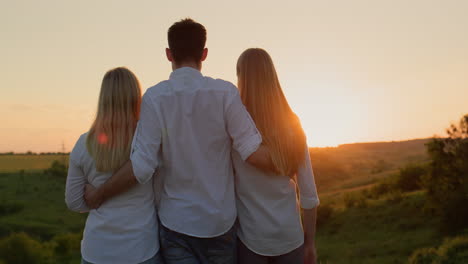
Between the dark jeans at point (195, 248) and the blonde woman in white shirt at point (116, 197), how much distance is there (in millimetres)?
143

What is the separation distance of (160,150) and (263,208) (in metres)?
0.95

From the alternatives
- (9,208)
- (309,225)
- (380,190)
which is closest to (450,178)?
(380,190)

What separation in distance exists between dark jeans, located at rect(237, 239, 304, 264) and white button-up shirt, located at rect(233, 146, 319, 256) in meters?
0.05

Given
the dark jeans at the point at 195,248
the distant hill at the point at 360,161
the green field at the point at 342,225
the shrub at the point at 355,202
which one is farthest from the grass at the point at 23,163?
the dark jeans at the point at 195,248

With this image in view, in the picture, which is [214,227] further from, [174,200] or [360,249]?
[360,249]

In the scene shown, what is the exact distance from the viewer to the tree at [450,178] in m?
28.4

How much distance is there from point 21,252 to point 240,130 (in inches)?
1397

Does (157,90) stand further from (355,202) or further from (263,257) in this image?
(355,202)

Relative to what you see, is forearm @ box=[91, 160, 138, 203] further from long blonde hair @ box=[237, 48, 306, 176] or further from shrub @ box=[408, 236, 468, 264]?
shrub @ box=[408, 236, 468, 264]

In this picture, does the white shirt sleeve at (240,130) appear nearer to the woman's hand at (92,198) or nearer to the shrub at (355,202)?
the woman's hand at (92,198)

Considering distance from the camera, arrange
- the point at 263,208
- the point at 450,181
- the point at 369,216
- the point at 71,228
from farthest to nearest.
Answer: the point at 71,228 → the point at 369,216 → the point at 450,181 → the point at 263,208

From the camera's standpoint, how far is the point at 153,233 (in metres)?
3.45

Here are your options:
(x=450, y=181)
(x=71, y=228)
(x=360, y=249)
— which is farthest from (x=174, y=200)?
(x=71, y=228)

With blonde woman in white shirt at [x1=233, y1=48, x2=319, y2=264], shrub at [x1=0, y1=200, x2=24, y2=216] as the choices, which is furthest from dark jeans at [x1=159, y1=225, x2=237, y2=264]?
shrub at [x1=0, y1=200, x2=24, y2=216]
